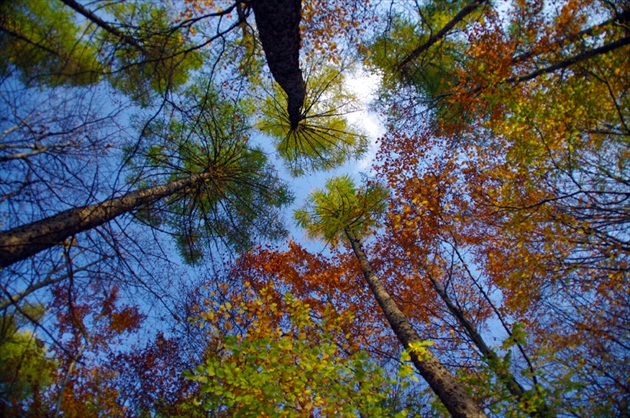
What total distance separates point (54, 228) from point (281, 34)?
11.0ft

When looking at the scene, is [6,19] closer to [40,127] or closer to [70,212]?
[40,127]

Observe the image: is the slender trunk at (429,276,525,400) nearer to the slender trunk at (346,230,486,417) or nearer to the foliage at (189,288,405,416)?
the slender trunk at (346,230,486,417)

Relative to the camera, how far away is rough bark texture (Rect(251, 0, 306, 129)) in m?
2.97

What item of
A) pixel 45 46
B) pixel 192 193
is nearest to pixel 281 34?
pixel 45 46

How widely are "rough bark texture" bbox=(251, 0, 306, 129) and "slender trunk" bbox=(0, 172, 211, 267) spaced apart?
2.55 meters

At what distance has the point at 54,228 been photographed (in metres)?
2.88

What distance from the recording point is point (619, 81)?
4.23 metres

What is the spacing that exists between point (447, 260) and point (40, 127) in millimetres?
7845

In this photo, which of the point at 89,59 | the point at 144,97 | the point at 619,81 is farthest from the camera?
the point at 619,81

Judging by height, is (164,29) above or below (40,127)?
above

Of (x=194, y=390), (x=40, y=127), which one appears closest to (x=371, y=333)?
(x=194, y=390)

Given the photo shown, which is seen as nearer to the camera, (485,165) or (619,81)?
(619,81)

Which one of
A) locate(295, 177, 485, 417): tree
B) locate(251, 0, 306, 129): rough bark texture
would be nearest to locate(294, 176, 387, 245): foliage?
locate(295, 177, 485, 417): tree

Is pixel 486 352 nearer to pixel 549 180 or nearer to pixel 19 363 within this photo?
pixel 549 180
